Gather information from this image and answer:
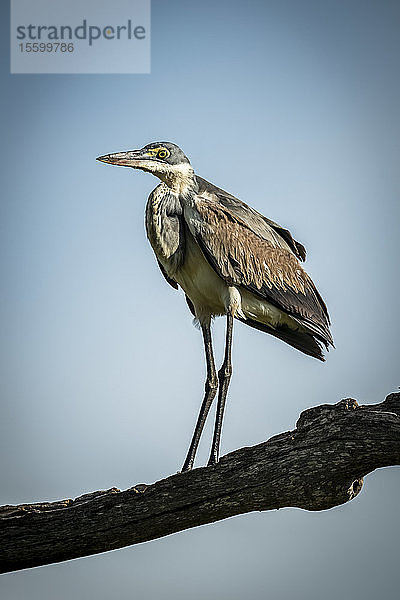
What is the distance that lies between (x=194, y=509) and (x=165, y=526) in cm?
17

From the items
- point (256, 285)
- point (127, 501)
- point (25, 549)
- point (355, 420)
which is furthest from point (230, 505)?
point (256, 285)

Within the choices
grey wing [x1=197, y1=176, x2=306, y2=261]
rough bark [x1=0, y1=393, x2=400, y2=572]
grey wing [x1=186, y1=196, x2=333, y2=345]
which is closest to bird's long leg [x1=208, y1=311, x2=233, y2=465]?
grey wing [x1=186, y1=196, x2=333, y2=345]

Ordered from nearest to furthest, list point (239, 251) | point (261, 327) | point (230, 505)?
point (230, 505) < point (239, 251) < point (261, 327)

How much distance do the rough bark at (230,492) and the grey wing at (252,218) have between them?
1.64 m

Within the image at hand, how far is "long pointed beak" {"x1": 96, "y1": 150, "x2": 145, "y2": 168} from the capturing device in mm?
4348

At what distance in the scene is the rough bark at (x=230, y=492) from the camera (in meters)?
3.04

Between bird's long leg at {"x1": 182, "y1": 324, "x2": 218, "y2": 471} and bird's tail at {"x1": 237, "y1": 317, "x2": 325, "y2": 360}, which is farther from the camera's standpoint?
bird's tail at {"x1": 237, "y1": 317, "x2": 325, "y2": 360}

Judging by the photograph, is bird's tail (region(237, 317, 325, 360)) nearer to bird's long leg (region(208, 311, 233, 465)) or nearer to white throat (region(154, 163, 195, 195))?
bird's long leg (region(208, 311, 233, 465))

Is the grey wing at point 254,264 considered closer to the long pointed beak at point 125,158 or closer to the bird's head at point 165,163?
the bird's head at point 165,163

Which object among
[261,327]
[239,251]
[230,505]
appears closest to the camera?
[230,505]

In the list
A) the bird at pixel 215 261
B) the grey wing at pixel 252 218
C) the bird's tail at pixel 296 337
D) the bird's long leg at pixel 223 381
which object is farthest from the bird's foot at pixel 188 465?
the grey wing at pixel 252 218

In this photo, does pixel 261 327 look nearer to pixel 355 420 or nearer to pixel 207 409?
pixel 207 409

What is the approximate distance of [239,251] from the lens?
14.4 ft

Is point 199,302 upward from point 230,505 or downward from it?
upward
